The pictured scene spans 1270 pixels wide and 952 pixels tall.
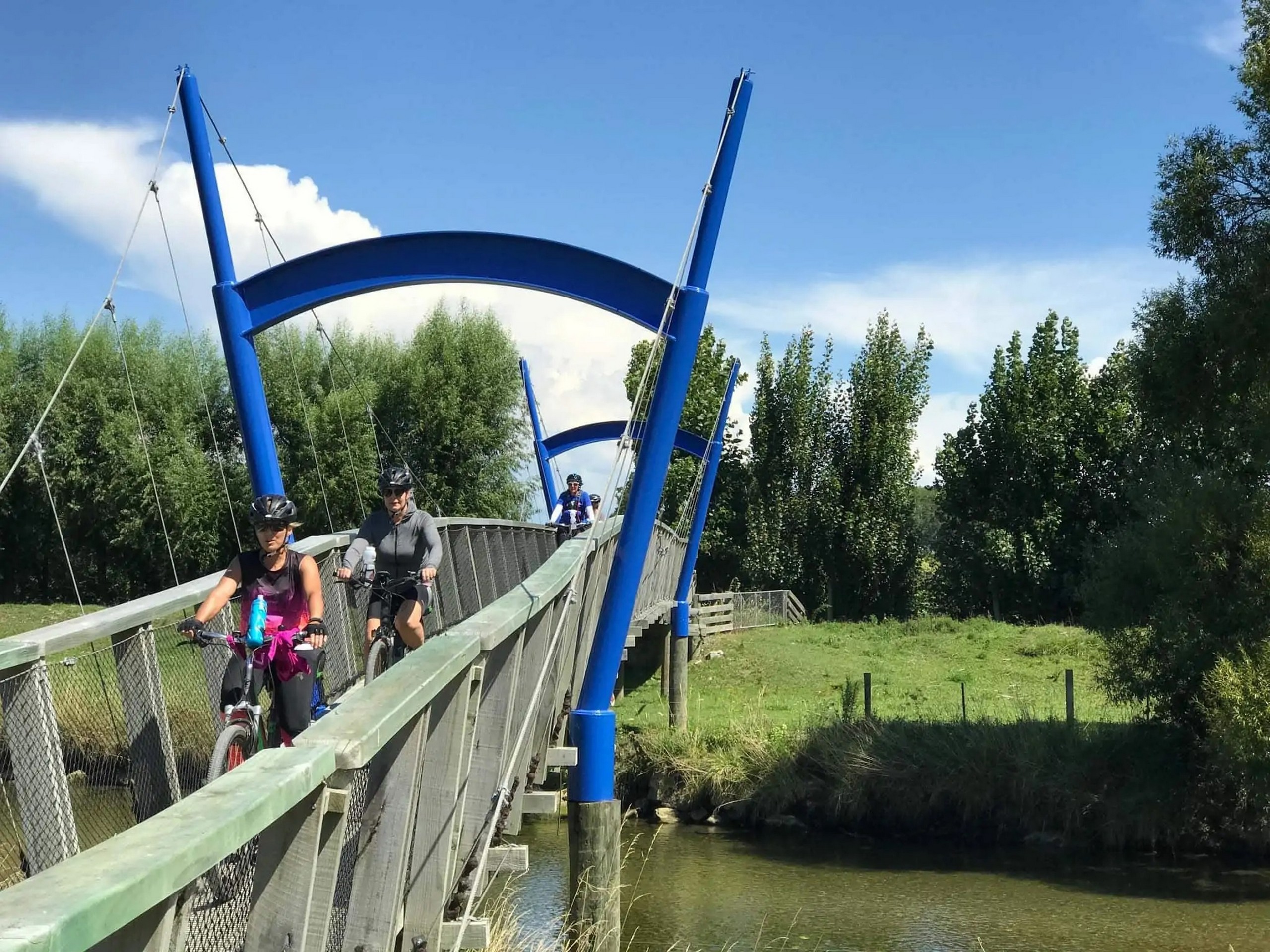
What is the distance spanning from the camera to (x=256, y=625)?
5621mm

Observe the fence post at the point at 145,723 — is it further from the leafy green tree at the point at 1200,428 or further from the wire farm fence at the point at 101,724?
the leafy green tree at the point at 1200,428

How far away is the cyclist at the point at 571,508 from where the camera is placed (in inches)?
636

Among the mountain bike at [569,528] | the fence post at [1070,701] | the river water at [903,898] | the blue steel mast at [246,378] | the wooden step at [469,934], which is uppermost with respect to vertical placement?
the blue steel mast at [246,378]

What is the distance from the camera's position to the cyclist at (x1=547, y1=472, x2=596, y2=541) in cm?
1616

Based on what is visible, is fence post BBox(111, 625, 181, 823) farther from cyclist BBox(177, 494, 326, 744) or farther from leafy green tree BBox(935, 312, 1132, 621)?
leafy green tree BBox(935, 312, 1132, 621)

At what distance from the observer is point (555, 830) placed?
878 inches

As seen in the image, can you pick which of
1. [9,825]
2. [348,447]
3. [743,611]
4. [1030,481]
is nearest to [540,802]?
[9,825]

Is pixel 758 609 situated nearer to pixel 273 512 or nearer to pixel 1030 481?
pixel 1030 481

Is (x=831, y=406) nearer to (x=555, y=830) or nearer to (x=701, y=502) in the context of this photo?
(x=701, y=502)

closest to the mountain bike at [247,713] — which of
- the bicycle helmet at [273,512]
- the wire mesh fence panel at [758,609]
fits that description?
the bicycle helmet at [273,512]

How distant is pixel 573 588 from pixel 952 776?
667 inches

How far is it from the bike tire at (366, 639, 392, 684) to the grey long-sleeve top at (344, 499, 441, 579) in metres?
0.39

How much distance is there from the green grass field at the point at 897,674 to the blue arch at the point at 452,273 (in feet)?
53.2

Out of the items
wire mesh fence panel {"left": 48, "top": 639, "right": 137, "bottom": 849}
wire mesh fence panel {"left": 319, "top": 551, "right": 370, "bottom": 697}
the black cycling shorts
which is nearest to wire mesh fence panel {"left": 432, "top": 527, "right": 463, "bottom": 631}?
wire mesh fence panel {"left": 319, "top": 551, "right": 370, "bottom": 697}
